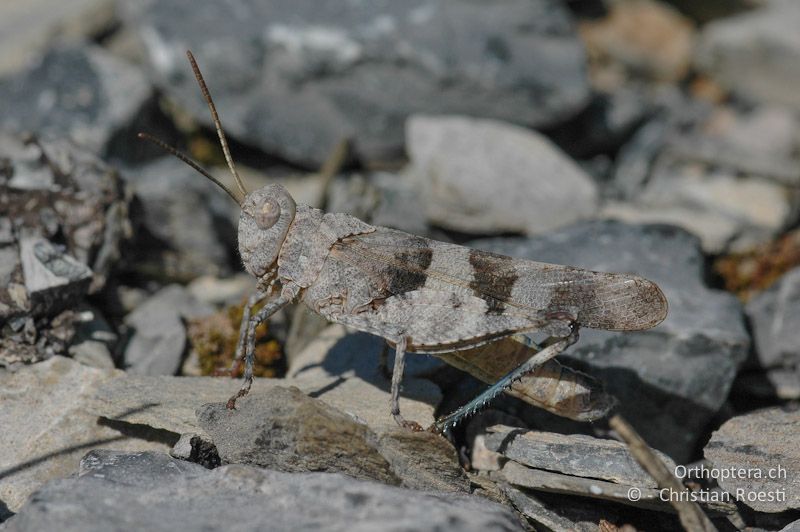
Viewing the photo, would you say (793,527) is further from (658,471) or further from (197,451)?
(197,451)

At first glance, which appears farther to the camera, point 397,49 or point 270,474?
point 397,49

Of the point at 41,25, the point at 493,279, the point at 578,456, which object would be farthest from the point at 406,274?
the point at 41,25

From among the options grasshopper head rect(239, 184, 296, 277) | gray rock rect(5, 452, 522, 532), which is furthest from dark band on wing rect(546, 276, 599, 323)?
grasshopper head rect(239, 184, 296, 277)

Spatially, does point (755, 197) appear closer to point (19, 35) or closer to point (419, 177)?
point (419, 177)

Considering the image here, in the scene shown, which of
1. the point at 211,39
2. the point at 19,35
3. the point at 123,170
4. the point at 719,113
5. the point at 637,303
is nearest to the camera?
the point at 637,303

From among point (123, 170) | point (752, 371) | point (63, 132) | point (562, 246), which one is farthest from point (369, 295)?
point (63, 132)

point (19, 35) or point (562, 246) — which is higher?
point (19, 35)

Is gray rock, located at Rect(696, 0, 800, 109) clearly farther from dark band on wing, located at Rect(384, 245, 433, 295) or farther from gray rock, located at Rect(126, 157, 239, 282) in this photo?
dark band on wing, located at Rect(384, 245, 433, 295)
